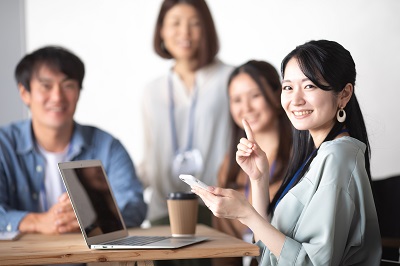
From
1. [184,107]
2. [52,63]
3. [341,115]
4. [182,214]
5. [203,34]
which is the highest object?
[203,34]

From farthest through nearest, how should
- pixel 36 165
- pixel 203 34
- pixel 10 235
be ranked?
pixel 203 34
pixel 36 165
pixel 10 235

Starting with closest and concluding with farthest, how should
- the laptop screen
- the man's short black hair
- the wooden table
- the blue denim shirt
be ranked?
the wooden table < the laptop screen < the blue denim shirt < the man's short black hair

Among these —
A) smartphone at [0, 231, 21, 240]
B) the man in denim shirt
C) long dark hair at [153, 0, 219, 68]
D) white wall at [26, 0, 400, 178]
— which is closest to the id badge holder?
white wall at [26, 0, 400, 178]

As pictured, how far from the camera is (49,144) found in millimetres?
2812

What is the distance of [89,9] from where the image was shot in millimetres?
3568

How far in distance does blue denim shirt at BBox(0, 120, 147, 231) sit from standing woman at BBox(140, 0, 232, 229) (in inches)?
29.1

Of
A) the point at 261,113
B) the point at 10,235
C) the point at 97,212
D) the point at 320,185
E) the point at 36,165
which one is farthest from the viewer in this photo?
the point at 261,113

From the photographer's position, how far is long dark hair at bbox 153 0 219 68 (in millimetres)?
3467

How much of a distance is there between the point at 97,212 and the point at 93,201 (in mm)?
38

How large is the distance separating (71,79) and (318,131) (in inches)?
51.8

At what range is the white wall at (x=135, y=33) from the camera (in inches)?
138

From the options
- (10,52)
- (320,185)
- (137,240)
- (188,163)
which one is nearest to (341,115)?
(320,185)

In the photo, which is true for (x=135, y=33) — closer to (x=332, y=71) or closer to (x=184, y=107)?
(x=184, y=107)

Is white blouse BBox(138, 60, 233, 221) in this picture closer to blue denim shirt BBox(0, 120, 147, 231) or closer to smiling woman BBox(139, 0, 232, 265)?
smiling woman BBox(139, 0, 232, 265)
